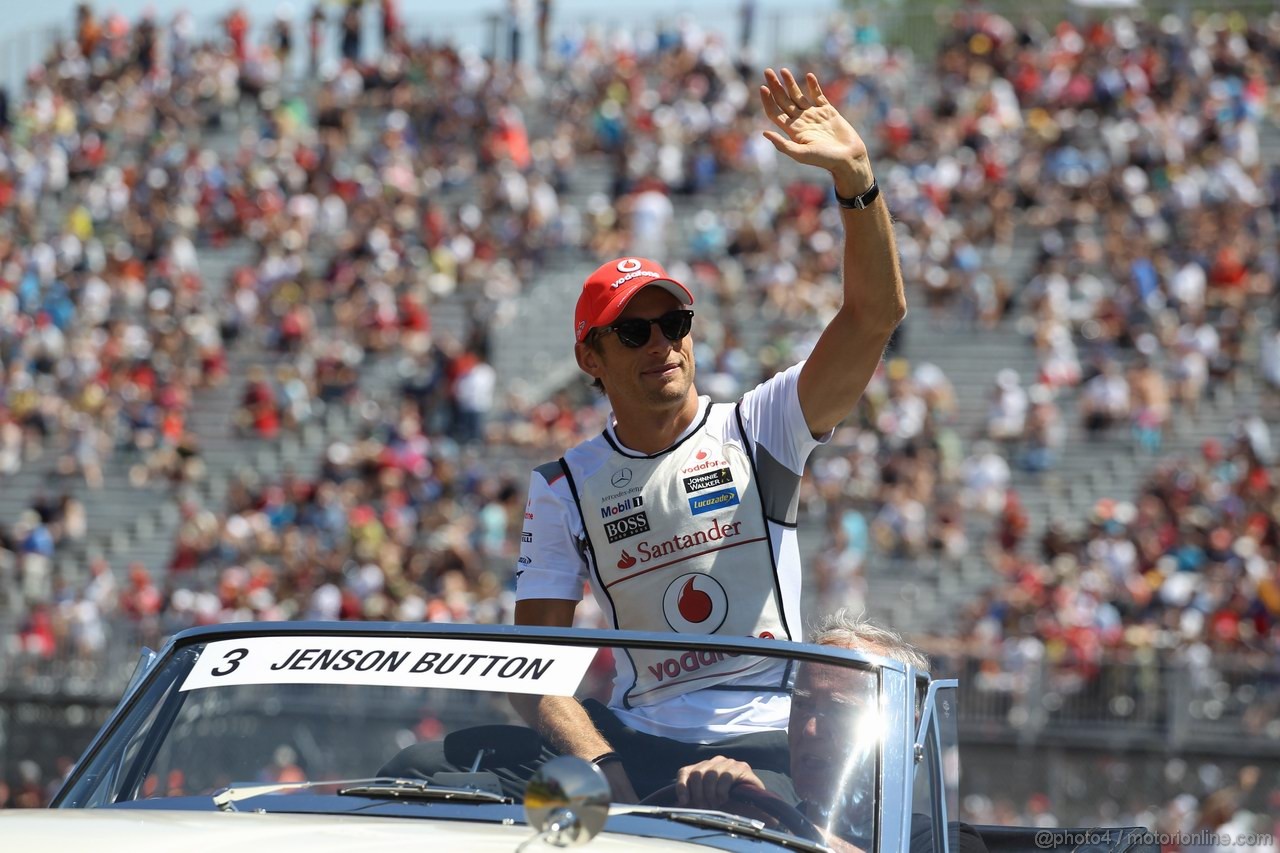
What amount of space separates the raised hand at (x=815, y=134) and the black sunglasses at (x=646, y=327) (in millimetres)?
460

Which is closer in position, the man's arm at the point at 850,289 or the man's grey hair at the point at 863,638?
the man's grey hair at the point at 863,638

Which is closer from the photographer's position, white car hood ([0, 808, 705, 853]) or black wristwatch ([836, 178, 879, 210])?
white car hood ([0, 808, 705, 853])

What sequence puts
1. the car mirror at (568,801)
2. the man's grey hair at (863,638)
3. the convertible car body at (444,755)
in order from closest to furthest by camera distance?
the car mirror at (568,801) → the convertible car body at (444,755) → the man's grey hair at (863,638)

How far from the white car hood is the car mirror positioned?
5 cm

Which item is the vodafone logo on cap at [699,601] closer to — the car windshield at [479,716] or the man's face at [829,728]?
the car windshield at [479,716]

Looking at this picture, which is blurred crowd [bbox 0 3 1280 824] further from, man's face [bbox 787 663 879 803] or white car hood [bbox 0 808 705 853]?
white car hood [bbox 0 808 705 853]

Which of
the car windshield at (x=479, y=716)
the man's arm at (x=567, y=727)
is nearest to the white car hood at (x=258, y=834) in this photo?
the car windshield at (x=479, y=716)

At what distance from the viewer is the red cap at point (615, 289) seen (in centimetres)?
475

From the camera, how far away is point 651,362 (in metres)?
4.81

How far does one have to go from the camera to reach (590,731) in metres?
3.87

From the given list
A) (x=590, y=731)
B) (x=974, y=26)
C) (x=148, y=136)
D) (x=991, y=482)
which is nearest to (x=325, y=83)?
(x=148, y=136)

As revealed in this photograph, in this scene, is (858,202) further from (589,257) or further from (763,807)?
(589,257)

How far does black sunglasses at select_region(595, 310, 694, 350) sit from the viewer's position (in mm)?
4785

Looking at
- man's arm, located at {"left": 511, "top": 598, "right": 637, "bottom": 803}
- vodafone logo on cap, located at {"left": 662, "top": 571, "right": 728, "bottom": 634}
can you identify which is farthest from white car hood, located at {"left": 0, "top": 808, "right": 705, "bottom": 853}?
vodafone logo on cap, located at {"left": 662, "top": 571, "right": 728, "bottom": 634}
